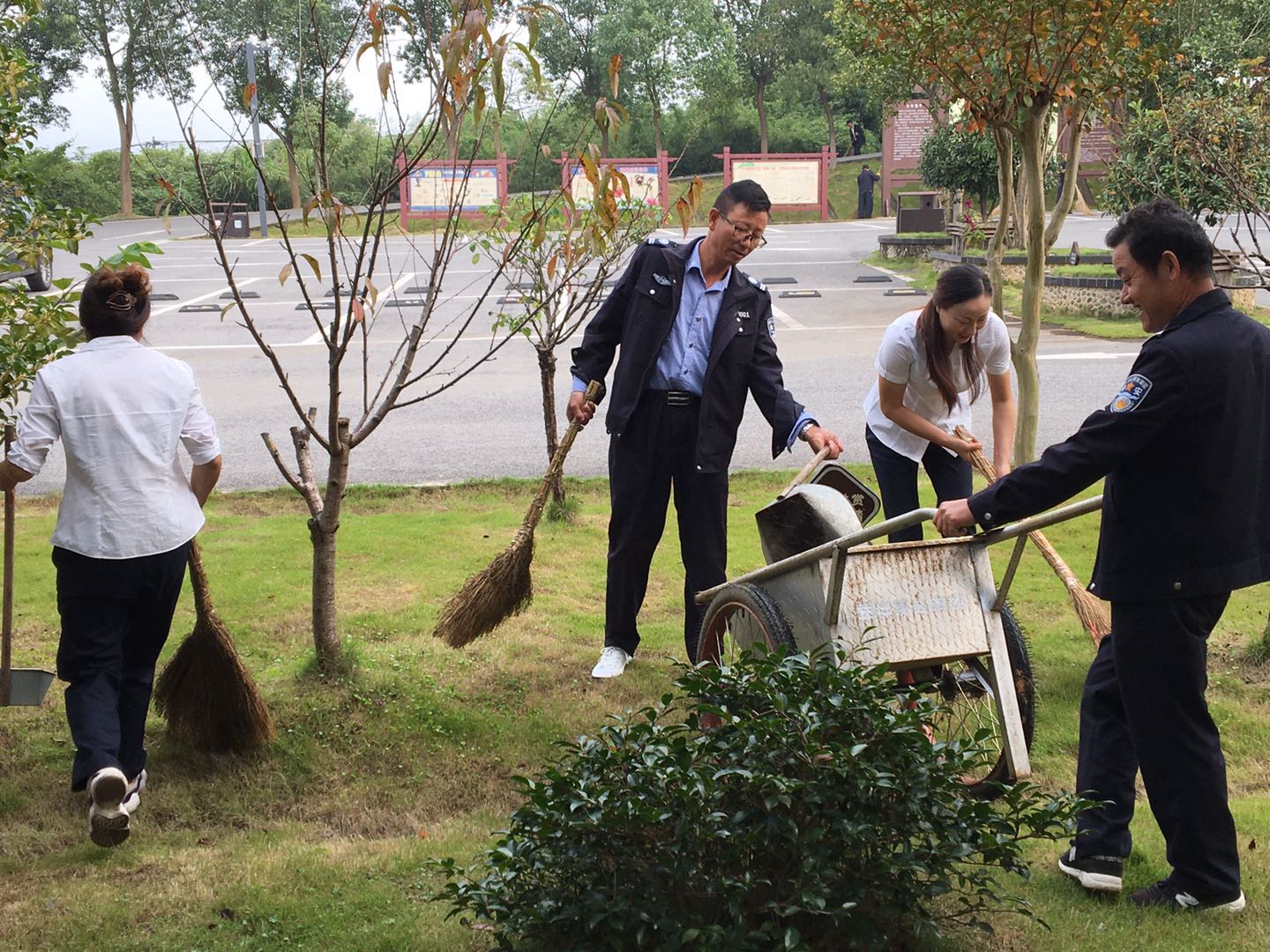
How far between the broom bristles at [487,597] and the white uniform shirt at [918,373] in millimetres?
1426

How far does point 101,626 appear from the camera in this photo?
11.8 feet

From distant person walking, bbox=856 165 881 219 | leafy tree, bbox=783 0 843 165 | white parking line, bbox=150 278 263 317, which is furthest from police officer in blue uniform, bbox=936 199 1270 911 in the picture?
leafy tree, bbox=783 0 843 165

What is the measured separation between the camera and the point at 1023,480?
2986 millimetres

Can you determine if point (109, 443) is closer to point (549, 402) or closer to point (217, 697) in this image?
point (217, 697)

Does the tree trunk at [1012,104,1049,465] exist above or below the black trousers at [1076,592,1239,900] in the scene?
above

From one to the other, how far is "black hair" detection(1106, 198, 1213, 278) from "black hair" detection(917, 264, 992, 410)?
1.27m

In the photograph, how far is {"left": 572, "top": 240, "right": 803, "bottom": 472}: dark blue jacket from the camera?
4.50 metres

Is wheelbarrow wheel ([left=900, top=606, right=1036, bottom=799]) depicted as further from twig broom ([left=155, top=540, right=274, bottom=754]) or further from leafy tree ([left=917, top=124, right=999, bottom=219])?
leafy tree ([left=917, top=124, right=999, bottom=219])

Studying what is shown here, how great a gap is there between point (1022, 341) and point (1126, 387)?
4.09 meters

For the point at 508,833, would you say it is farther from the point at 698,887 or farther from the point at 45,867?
the point at 45,867

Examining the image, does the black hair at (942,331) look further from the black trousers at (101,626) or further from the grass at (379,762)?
the black trousers at (101,626)

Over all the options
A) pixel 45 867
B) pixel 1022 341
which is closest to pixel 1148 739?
pixel 45 867

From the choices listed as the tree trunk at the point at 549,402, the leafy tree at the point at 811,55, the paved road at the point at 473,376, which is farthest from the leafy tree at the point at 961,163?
the leafy tree at the point at 811,55

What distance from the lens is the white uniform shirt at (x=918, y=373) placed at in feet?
15.0
